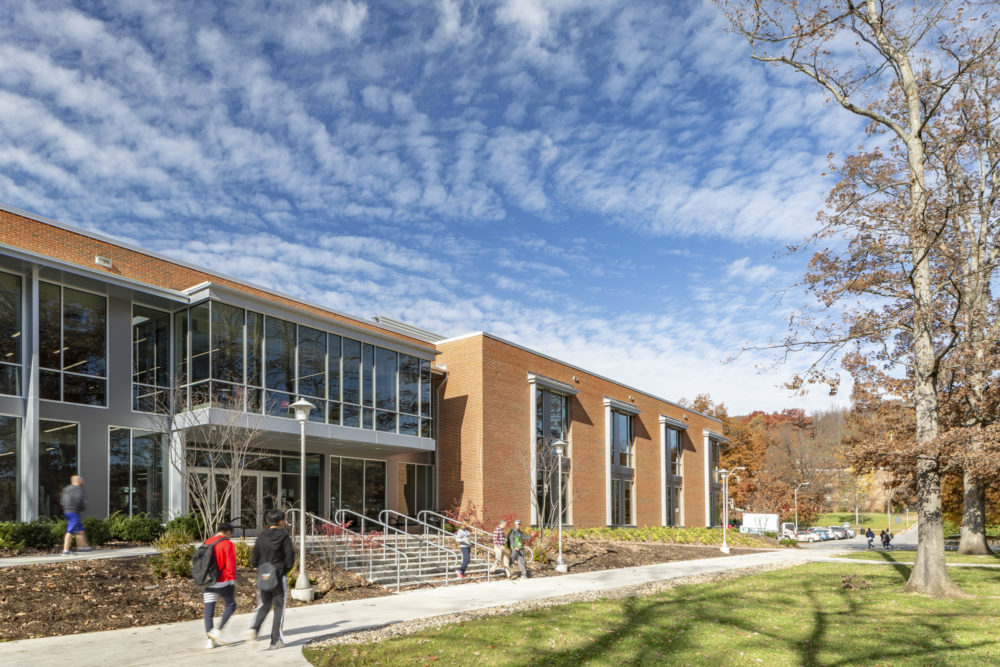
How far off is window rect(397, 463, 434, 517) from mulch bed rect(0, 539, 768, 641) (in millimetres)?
12509

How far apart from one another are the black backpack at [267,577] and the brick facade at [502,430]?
19.2 meters

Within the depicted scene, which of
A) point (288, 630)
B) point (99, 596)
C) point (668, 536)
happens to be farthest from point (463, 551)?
point (668, 536)

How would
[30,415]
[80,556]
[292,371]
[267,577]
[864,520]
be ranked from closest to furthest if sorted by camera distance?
[267,577], [80,556], [30,415], [292,371], [864,520]

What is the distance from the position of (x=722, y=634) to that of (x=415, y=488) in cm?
1959

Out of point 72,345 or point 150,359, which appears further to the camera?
point 150,359

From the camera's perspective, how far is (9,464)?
16.7m

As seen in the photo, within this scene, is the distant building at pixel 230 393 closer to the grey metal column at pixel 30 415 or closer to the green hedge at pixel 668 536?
the grey metal column at pixel 30 415

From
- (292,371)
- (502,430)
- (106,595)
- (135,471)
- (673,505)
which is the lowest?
(673,505)

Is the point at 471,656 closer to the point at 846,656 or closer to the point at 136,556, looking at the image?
the point at 846,656

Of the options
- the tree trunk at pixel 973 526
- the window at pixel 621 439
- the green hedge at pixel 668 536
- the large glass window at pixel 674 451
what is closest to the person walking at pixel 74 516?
the green hedge at pixel 668 536

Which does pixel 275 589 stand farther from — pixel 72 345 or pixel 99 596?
pixel 72 345

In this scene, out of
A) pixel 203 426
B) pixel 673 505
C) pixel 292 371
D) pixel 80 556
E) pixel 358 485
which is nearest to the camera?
pixel 80 556

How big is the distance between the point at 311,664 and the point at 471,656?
1915mm

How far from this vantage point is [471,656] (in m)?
9.05
